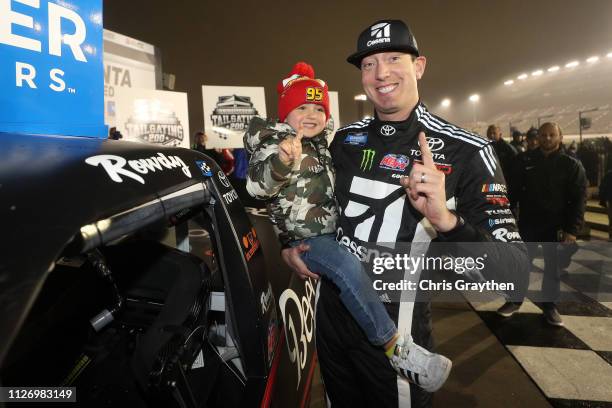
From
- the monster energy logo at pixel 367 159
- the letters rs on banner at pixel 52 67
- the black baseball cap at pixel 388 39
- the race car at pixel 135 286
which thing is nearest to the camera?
the race car at pixel 135 286

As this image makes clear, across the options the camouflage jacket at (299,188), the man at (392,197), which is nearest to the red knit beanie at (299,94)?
the camouflage jacket at (299,188)

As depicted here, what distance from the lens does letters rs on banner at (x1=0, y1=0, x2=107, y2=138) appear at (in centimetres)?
107

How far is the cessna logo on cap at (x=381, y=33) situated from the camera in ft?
5.10

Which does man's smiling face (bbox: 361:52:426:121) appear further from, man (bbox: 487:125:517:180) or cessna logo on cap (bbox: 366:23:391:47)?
man (bbox: 487:125:517:180)

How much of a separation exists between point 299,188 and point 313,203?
0.10 metres

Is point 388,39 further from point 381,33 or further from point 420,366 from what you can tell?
point 420,366

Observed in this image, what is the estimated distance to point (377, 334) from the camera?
1.52 metres

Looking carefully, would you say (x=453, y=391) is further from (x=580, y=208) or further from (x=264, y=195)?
(x=580, y=208)

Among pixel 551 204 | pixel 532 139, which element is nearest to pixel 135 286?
pixel 551 204

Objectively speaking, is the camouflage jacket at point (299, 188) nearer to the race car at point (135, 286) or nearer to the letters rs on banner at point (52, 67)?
the race car at point (135, 286)

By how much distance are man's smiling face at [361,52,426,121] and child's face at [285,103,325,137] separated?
14.3 inches

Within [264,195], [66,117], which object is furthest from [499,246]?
[66,117]

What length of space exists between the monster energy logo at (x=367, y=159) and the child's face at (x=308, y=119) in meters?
0.33

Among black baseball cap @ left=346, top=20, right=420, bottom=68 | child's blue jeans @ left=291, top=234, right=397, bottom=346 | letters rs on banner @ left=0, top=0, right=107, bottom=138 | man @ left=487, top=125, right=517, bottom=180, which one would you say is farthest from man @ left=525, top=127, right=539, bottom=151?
letters rs on banner @ left=0, top=0, right=107, bottom=138
